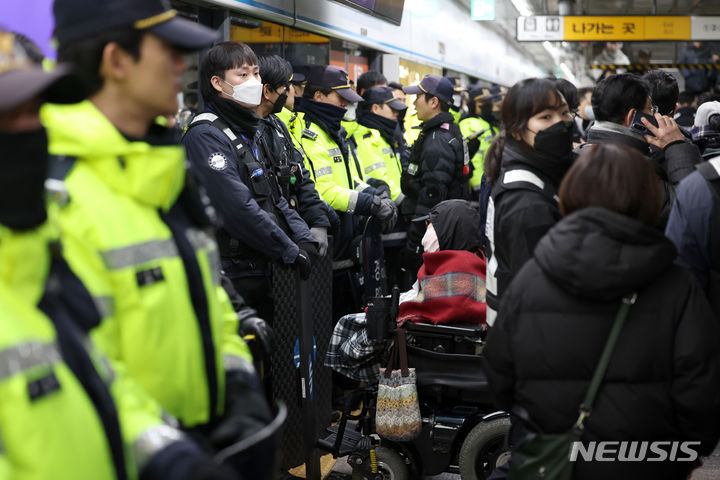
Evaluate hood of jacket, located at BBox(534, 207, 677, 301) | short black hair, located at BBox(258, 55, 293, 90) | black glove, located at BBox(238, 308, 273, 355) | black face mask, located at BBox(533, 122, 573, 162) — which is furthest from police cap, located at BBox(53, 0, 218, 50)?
short black hair, located at BBox(258, 55, 293, 90)

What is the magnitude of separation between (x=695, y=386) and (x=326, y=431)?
2.32 meters

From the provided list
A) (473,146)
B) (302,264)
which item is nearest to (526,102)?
(302,264)

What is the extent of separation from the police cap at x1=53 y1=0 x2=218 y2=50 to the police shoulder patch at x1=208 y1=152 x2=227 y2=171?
6.49 ft

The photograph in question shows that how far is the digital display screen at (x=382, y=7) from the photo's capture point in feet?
26.9

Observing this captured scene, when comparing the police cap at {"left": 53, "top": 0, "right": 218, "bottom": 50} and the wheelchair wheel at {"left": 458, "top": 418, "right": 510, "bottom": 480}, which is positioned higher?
the police cap at {"left": 53, "top": 0, "right": 218, "bottom": 50}

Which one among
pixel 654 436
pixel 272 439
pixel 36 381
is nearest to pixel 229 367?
pixel 272 439

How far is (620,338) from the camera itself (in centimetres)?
215

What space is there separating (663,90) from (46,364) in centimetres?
415

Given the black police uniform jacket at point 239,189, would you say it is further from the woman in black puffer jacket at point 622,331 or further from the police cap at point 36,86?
the police cap at point 36,86

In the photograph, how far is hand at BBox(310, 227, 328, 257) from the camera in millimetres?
4199

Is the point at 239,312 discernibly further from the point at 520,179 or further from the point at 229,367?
the point at 520,179

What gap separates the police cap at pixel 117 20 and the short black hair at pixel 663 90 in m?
3.59

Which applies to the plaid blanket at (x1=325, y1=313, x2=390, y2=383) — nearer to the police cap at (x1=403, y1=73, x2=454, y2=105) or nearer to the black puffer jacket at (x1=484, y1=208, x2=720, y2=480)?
the black puffer jacket at (x1=484, y1=208, x2=720, y2=480)

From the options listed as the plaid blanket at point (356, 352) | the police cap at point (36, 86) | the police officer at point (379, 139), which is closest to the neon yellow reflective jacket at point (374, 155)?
the police officer at point (379, 139)
